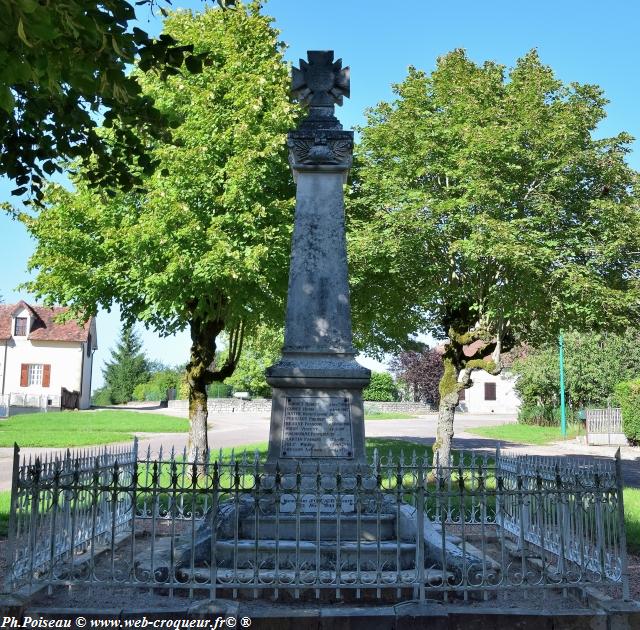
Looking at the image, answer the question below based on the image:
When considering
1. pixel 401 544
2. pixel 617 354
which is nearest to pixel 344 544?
pixel 401 544

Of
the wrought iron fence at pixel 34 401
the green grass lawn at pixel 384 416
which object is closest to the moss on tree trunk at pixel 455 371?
the green grass lawn at pixel 384 416

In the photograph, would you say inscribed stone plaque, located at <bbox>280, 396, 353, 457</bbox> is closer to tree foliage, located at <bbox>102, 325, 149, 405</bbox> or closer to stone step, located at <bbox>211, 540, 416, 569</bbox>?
stone step, located at <bbox>211, 540, 416, 569</bbox>

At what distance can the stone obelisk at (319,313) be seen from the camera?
6965 millimetres

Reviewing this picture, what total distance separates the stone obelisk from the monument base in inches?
0.4

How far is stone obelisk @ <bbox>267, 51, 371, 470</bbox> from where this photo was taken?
696 cm

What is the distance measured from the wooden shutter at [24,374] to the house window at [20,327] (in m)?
2.27

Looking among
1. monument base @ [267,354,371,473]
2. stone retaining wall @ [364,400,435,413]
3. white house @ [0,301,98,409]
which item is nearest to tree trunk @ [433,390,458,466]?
monument base @ [267,354,371,473]

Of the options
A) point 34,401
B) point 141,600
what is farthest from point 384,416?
point 141,600

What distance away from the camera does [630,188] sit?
14.7 meters

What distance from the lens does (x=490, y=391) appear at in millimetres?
62844

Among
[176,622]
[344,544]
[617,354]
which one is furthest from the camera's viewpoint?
[617,354]

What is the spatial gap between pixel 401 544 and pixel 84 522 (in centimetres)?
366

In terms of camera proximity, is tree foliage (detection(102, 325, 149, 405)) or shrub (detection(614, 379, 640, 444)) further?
tree foliage (detection(102, 325, 149, 405))

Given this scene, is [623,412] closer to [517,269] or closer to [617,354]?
[617,354]
